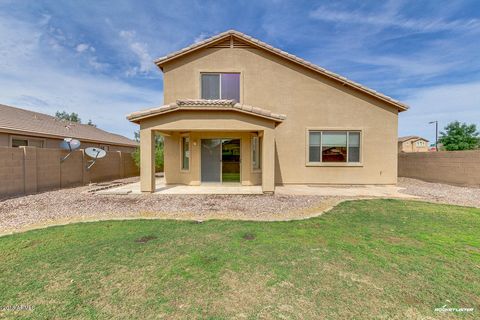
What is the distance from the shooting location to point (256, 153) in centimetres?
1215

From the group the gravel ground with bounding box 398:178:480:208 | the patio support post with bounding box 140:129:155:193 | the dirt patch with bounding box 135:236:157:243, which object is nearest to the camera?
the dirt patch with bounding box 135:236:157:243

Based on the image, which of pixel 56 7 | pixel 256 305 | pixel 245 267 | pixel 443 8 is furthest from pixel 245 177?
pixel 443 8

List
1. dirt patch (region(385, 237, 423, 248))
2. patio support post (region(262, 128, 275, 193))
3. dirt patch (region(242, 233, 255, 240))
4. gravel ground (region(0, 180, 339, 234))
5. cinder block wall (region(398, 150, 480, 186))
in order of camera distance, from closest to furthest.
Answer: dirt patch (region(385, 237, 423, 248)), dirt patch (region(242, 233, 255, 240)), gravel ground (region(0, 180, 339, 234)), patio support post (region(262, 128, 275, 193)), cinder block wall (region(398, 150, 480, 186))

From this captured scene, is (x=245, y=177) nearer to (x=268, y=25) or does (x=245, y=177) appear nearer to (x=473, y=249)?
(x=473, y=249)

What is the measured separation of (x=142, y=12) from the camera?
1130cm

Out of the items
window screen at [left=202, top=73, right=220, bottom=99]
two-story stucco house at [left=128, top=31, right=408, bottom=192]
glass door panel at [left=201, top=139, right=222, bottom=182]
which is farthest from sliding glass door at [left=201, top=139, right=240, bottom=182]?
window screen at [left=202, top=73, right=220, bottom=99]

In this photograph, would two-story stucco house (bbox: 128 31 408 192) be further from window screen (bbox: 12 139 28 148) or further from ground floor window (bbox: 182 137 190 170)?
window screen (bbox: 12 139 28 148)

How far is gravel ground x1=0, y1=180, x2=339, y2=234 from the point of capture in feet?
21.4

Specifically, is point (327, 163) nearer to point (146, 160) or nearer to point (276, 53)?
point (276, 53)

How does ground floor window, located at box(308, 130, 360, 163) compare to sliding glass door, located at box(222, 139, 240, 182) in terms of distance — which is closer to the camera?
sliding glass door, located at box(222, 139, 240, 182)

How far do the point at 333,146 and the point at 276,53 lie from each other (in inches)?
243

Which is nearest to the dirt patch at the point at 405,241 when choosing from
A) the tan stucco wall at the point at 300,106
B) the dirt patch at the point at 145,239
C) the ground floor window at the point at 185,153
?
the dirt patch at the point at 145,239

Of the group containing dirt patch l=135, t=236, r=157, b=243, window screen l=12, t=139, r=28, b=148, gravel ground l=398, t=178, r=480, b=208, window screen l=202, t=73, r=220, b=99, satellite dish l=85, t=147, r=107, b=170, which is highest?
window screen l=202, t=73, r=220, b=99

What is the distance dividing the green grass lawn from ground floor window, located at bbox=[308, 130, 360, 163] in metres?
6.92
